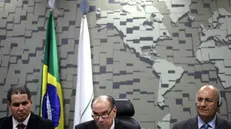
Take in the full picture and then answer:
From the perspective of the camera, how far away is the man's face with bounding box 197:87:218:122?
104 inches

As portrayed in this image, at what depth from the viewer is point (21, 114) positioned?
2.69m

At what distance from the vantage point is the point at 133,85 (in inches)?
153

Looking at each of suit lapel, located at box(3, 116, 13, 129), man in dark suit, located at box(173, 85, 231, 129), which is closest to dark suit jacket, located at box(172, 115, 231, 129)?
man in dark suit, located at box(173, 85, 231, 129)

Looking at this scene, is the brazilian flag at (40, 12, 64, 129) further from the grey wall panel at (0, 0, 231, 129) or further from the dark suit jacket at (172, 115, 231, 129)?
the dark suit jacket at (172, 115, 231, 129)

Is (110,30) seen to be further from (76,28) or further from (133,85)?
(133,85)

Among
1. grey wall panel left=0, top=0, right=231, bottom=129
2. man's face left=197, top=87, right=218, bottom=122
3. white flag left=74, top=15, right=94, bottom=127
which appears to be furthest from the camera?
grey wall panel left=0, top=0, right=231, bottom=129

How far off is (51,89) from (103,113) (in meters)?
1.38

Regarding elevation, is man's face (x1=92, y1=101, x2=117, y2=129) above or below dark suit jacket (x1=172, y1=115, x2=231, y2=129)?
above

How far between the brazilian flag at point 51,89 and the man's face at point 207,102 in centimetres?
171

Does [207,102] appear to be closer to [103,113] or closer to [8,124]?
[103,113]

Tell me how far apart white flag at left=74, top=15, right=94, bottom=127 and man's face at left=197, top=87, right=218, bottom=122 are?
54.8 inches

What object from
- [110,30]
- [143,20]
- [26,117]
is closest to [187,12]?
[143,20]

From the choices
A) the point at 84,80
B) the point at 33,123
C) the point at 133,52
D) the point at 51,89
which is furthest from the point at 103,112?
the point at 133,52

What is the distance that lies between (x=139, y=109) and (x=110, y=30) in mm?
1027
